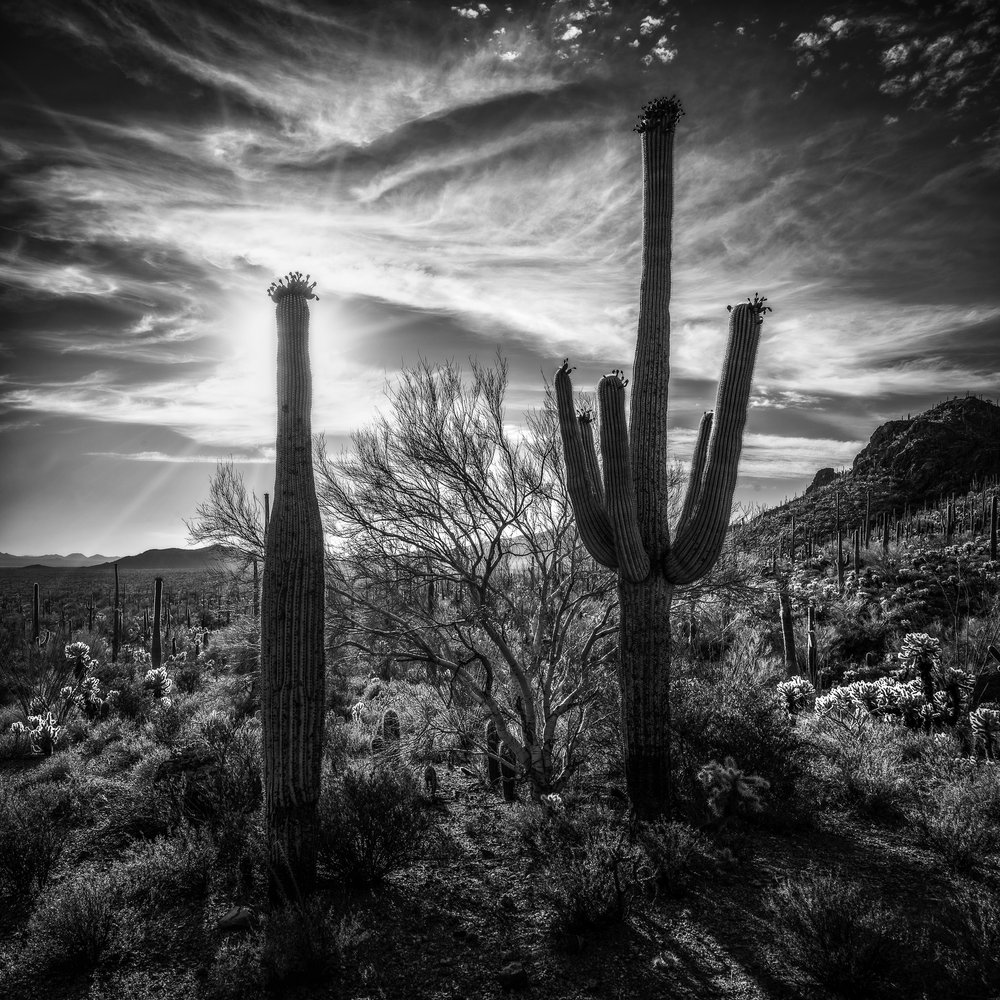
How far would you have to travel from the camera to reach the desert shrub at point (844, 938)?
3.75 m

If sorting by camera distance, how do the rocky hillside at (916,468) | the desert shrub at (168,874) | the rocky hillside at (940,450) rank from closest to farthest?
the desert shrub at (168,874) → the rocky hillside at (916,468) → the rocky hillside at (940,450)

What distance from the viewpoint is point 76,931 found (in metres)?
4.49

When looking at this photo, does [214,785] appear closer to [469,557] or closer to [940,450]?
[469,557]

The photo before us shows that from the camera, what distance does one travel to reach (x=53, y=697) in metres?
14.5

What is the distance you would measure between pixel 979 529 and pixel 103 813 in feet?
163

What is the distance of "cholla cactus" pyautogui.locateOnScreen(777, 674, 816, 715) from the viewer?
1206 cm

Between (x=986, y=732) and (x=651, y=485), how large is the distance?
664cm

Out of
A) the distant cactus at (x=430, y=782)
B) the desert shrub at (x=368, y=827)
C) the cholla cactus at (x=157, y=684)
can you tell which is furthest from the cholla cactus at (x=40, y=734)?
the desert shrub at (x=368, y=827)

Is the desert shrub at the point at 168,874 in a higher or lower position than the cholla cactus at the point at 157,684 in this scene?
higher

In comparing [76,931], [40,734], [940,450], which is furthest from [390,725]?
[940,450]

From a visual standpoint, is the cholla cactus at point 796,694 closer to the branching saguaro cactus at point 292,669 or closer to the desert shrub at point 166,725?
the branching saguaro cactus at point 292,669

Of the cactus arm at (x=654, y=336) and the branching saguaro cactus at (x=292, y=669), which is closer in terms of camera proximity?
the branching saguaro cactus at (x=292, y=669)

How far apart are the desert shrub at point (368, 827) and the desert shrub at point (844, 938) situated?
350cm

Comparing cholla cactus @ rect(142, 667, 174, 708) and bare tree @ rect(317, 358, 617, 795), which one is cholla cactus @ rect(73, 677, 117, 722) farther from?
bare tree @ rect(317, 358, 617, 795)
